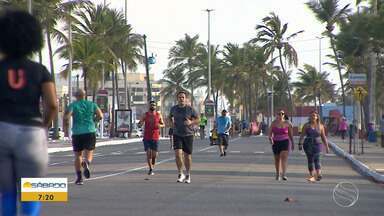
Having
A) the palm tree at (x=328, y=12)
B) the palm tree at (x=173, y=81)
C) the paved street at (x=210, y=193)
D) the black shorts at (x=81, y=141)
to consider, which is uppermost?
the palm tree at (x=328, y=12)

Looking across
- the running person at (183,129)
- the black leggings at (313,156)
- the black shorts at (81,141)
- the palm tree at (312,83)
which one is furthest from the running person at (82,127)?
the palm tree at (312,83)

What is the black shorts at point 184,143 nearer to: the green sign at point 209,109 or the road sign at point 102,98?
the road sign at point 102,98

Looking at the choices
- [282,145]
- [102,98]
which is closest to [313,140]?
[282,145]

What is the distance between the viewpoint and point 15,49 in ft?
20.1

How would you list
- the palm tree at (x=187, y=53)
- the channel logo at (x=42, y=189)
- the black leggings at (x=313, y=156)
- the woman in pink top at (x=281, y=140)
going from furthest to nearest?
the palm tree at (x=187, y=53)
the black leggings at (x=313, y=156)
the woman in pink top at (x=281, y=140)
the channel logo at (x=42, y=189)

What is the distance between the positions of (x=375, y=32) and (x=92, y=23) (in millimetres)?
31383

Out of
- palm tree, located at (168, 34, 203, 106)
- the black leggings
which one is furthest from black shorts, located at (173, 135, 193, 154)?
palm tree, located at (168, 34, 203, 106)

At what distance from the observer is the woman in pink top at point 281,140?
19000 mm

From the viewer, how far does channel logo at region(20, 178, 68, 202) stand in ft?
19.5

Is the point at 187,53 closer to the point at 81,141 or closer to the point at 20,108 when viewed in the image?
the point at 81,141

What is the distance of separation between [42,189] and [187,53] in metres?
84.6

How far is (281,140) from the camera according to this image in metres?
19.0

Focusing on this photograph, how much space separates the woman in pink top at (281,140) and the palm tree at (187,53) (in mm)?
70895

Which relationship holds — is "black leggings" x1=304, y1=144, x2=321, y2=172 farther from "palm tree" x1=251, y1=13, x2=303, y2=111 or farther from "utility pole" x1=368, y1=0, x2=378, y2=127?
"palm tree" x1=251, y1=13, x2=303, y2=111
